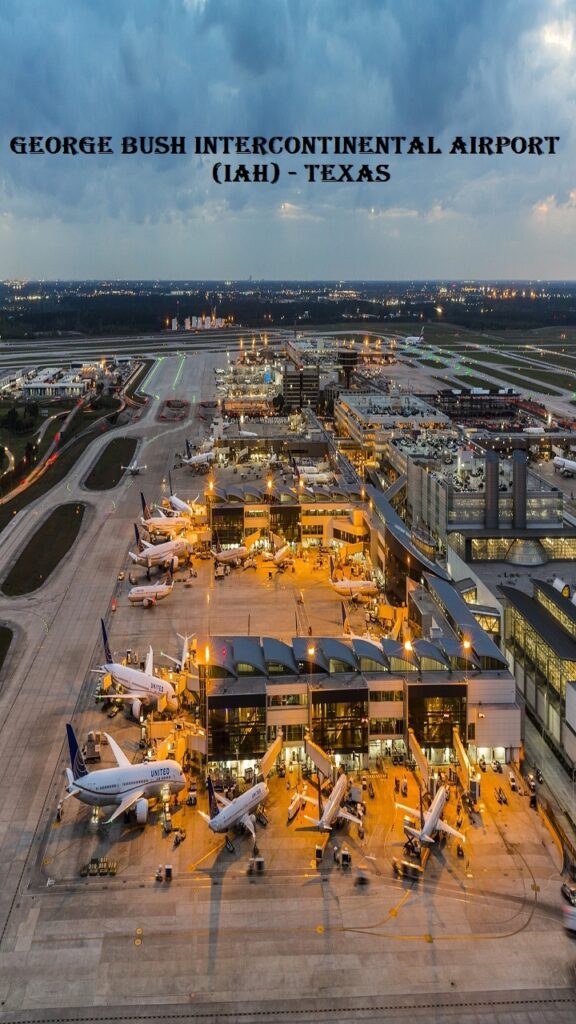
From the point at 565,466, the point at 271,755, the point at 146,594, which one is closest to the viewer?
the point at 271,755

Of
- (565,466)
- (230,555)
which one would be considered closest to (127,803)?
(230,555)

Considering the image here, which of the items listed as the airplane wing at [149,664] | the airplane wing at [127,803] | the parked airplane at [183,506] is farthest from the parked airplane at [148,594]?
the airplane wing at [127,803]

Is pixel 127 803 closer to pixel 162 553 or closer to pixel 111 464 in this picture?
pixel 162 553

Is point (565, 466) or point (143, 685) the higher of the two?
point (565, 466)

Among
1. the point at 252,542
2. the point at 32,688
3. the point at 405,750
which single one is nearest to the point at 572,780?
the point at 405,750

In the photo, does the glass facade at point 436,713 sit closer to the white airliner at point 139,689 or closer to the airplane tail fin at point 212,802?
the airplane tail fin at point 212,802

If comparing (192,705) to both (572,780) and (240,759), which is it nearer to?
(240,759)

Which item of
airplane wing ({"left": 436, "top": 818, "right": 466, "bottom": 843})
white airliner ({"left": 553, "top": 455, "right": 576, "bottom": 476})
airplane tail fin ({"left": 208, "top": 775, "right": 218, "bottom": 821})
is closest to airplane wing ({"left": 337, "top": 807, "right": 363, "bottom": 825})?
airplane wing ({"left": 436, "top": 818, "right": 466, "bottom": 843})

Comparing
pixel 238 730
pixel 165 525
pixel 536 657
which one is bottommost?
pixel 238 730
